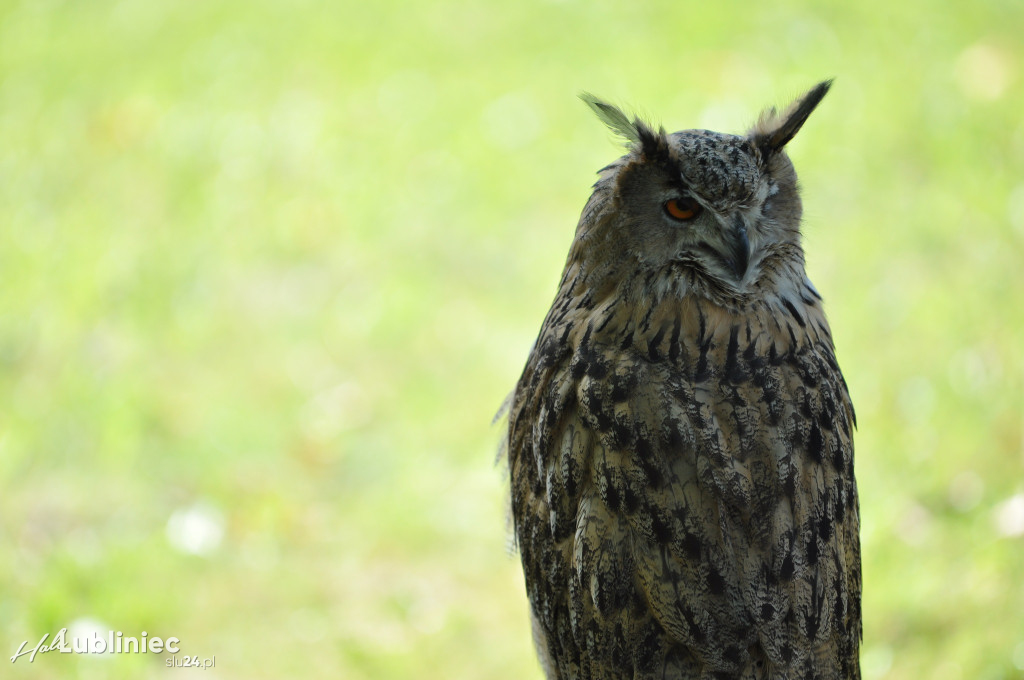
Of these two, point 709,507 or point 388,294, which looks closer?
point 709,507

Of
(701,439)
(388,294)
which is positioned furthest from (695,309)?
(388,294)

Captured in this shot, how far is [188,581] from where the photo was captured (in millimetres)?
3520

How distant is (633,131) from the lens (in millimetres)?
2023

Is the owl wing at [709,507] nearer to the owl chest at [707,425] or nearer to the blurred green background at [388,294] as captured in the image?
the owl chest at [707,425]

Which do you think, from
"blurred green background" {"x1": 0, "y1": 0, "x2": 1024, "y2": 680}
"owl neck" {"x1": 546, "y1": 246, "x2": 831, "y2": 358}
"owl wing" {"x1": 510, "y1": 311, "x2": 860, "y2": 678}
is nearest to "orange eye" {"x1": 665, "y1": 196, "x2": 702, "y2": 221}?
"owl neck" {"x1": 546, "y1": 246, "x2": 831, "y2": 358}

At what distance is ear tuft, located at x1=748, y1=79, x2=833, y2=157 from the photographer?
2.06 m

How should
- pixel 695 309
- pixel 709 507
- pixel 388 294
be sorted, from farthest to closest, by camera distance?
pixel 388 294, pixel 695 309, pixel 709 507

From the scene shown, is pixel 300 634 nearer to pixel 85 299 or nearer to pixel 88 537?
pixel 88 537

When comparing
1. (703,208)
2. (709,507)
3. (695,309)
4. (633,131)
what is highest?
(633,131)

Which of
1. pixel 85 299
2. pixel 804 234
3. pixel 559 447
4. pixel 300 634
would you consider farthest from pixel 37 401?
pixel 804 234

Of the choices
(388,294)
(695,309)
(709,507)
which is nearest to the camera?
(709,507)

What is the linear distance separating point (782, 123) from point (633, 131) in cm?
33

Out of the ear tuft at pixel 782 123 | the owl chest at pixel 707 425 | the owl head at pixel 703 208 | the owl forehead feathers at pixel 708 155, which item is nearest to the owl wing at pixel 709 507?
the owl chest at pixel 707 425

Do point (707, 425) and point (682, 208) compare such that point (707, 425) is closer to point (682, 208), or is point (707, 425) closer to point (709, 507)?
point (709, 507)
